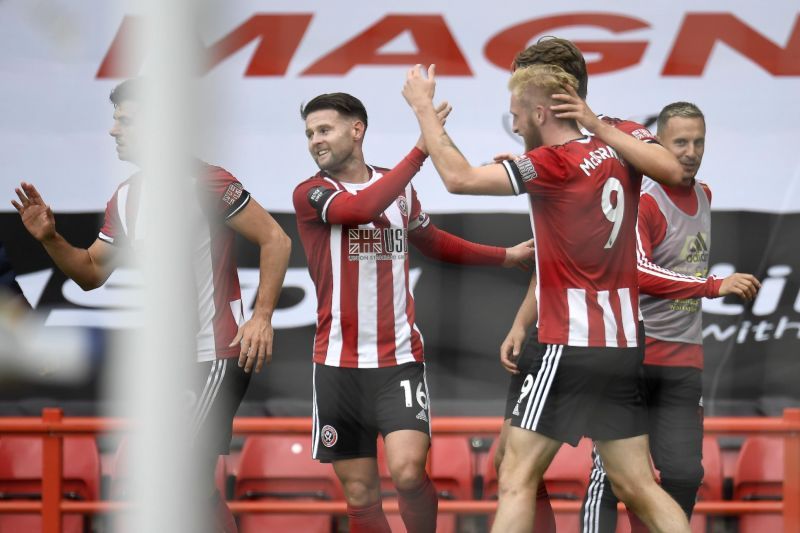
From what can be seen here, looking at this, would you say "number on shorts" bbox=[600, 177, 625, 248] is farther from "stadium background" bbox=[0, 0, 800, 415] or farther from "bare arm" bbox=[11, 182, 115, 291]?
"bare arm" bbox=[11, 182, 115, 291]

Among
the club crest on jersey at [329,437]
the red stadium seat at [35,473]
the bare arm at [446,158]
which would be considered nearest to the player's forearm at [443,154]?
the bare arm at [446,158]

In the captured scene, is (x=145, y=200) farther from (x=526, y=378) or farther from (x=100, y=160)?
(x=100, y=160)

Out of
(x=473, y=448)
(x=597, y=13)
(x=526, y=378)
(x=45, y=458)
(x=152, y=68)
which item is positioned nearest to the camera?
(x=152, y=68)

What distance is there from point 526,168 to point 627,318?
0.33m

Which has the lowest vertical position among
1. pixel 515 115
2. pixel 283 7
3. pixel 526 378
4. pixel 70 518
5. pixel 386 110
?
pixel 70 518

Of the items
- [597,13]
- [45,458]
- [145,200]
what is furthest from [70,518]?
[145,200]

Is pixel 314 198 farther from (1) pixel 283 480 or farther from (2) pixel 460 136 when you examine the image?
(1) pixel 283 480

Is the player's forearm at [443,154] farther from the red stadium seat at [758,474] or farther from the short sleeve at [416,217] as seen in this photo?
the red stadium seat at [758,474]

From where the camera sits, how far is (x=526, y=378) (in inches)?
73.1

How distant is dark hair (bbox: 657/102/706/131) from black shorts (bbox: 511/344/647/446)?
26.8 inches

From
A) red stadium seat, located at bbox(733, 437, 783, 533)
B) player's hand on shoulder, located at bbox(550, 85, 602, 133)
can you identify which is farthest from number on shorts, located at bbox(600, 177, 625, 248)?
red stadium seat, located at bbox(733, 437, 783, 533)

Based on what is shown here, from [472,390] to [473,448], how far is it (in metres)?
0.17

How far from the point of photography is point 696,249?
231 cm

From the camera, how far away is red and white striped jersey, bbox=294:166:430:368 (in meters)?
2.20
